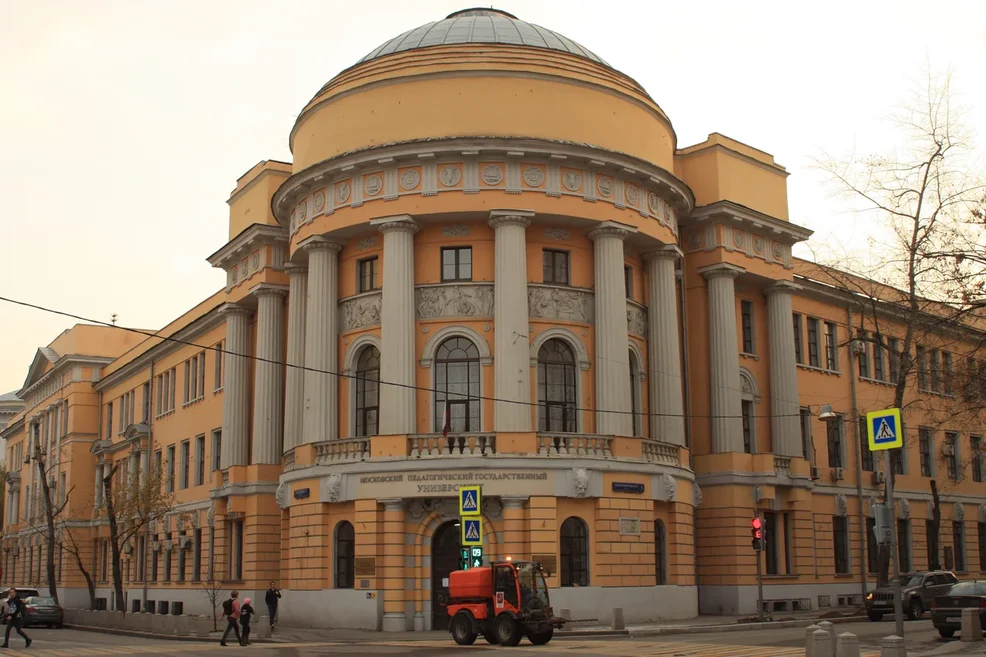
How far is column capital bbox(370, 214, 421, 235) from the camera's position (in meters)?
36.4

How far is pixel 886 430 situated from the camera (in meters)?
21.0

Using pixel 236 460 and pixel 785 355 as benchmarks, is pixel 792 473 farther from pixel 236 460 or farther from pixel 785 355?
pixel 236 460

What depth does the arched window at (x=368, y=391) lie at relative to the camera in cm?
3766

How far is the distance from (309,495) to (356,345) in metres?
4.91

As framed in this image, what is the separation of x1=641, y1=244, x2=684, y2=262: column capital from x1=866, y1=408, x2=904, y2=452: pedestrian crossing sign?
61.9ft

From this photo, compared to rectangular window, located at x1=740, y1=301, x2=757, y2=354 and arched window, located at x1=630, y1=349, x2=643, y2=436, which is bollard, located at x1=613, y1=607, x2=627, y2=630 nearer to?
arched window, located at x1=630, y1=349, x2=643, y2=436

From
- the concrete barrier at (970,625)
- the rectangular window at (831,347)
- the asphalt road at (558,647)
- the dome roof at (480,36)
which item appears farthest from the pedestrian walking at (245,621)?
the rectangular window at (831,347)

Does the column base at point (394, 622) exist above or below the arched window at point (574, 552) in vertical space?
below

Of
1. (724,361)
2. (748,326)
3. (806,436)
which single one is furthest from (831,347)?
(724,361)

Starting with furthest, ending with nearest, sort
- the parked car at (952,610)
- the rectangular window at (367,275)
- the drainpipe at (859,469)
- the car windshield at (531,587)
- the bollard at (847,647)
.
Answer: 1. the drainpipe at (859,469)
2. the rectangular window at (367,275)
3. the car windshield at (531,587)
4. the parked car at (952,610)
5. the bollard at (847,647)

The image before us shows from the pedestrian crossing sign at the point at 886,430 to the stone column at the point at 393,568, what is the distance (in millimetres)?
16640

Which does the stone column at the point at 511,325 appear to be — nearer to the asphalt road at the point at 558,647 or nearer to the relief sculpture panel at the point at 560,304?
the relief sculpture panel at the point at 560,304

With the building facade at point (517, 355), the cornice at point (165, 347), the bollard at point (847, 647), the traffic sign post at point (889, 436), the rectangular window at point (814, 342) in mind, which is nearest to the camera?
the bollard at point (847, 647)

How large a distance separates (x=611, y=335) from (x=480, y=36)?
11866 millimetres
